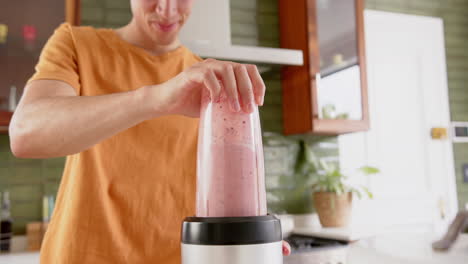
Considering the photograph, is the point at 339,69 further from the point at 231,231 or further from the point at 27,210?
the point at 231,231

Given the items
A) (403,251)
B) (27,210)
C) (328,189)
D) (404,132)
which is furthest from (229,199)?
(404,132)

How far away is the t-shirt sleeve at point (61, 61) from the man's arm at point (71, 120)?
95 mm

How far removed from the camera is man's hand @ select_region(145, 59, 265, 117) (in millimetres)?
553

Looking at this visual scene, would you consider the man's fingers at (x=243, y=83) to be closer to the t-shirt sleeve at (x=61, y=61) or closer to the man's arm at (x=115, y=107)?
the man's arm at (x=115, y=107)

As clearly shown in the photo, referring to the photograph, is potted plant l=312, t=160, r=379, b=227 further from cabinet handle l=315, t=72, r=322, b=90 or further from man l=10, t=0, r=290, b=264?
man l=10, t=0, r=290, b=264

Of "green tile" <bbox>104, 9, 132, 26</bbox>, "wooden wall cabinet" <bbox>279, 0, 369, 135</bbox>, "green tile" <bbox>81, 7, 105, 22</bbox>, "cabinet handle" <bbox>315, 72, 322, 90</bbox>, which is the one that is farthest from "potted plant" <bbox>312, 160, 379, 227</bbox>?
"green tile" <bbox>81, 7, 105, 22</bbox>

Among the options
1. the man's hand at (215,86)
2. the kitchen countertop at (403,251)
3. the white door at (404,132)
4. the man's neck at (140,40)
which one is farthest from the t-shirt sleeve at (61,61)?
the white door at (404,132)

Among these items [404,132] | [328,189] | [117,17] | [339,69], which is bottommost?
[328,189]

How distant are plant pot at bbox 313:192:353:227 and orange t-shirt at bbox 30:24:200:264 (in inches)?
78.6

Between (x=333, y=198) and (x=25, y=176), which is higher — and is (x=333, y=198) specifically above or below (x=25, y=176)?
below

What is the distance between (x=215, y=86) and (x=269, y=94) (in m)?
2.57

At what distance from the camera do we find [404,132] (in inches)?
140

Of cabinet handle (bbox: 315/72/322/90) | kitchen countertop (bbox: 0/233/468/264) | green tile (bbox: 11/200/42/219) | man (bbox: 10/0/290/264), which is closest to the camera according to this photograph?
kitchen countertop (bbox: 0/233/468/264)

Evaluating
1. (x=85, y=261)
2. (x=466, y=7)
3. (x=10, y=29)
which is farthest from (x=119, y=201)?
(x=466, y=7)
